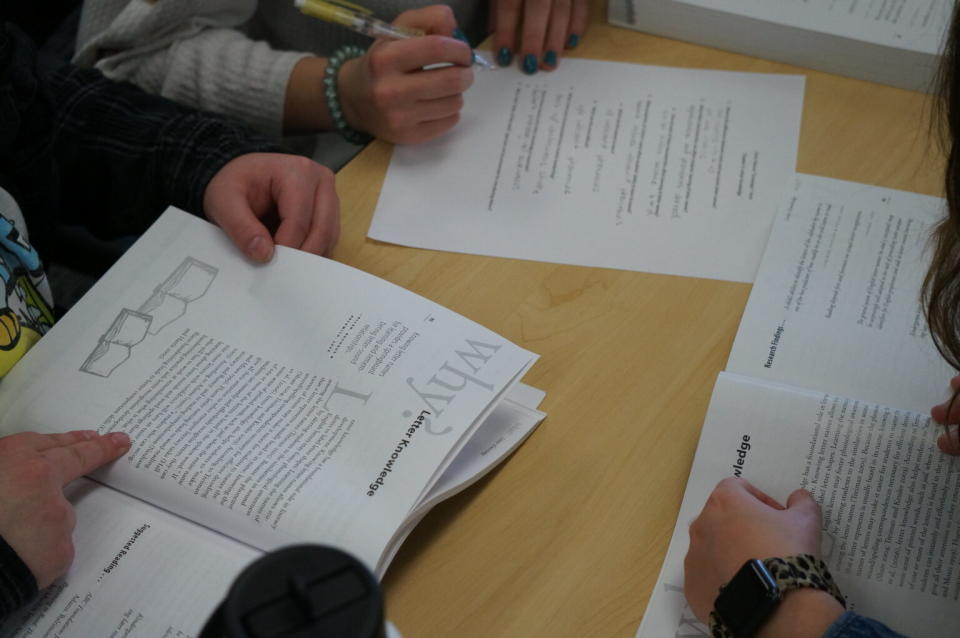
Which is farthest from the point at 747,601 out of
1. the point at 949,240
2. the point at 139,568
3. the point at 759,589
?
the point at 139,568

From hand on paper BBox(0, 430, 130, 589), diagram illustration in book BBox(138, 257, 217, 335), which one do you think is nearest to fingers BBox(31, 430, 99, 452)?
hand on paper BBox(0, 430, 130, 589)

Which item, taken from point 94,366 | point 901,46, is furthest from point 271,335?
point 901,46

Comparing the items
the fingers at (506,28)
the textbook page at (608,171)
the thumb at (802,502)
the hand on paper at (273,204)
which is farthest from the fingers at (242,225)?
the thumb at (802,502)

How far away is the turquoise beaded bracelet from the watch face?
63cm

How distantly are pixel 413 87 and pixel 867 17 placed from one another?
496 mm

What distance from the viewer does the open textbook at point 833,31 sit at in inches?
38.0

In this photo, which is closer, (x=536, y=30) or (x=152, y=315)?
(x=152, y=315)

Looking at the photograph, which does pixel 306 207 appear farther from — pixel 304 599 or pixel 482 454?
pixel 304 599

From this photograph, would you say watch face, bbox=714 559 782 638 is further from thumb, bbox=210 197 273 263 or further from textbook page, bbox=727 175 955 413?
thumb, bbox=210 197 273 263

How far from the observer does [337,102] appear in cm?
101

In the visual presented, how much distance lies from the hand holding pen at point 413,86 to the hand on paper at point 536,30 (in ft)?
0.29

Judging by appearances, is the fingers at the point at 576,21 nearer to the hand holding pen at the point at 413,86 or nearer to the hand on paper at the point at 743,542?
the hand holding pen at the point at 413,86

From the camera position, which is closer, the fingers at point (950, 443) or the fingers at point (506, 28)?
the fingers at point (950, 443)

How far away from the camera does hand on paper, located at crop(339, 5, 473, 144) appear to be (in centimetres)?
94
